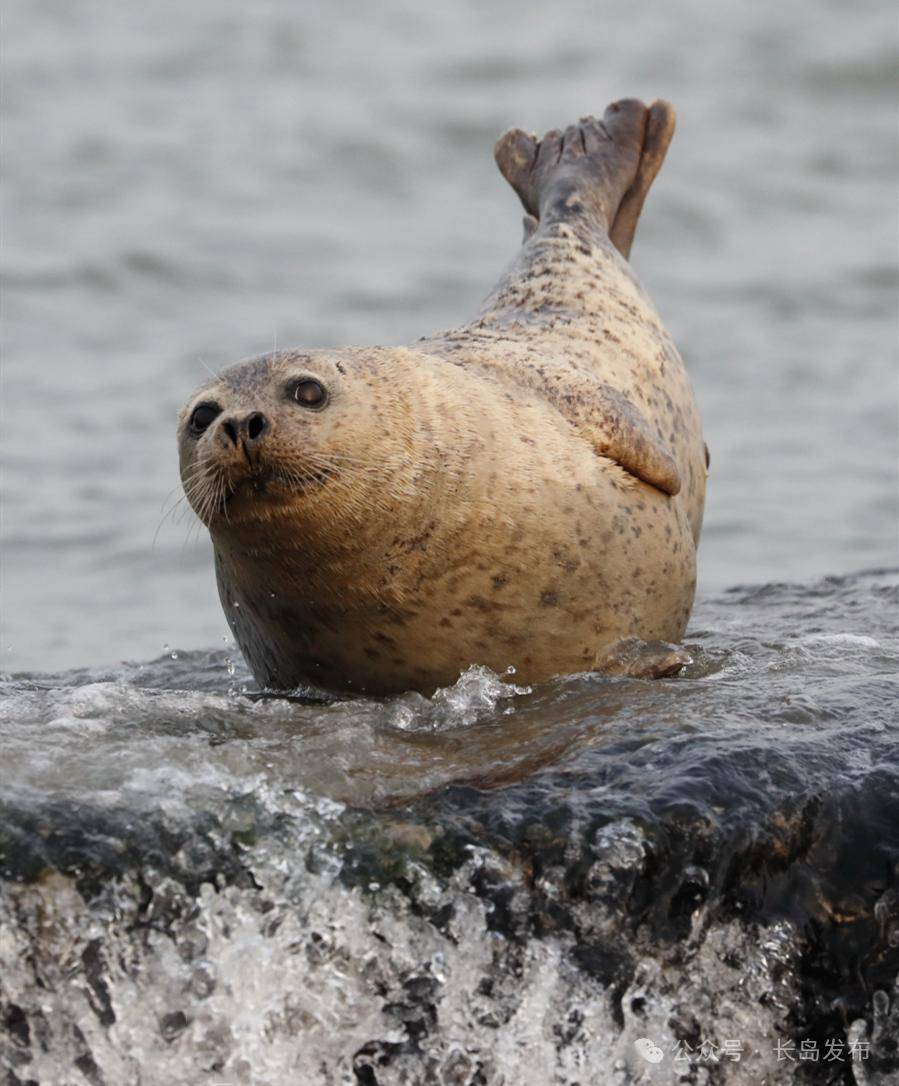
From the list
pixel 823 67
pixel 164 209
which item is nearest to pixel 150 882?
pixel 164 209

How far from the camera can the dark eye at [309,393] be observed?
504 cm

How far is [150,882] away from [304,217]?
12.1 metres

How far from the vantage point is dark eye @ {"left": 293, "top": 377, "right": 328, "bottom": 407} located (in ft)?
16.5

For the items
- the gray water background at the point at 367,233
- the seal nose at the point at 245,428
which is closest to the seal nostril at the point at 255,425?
the seal nose at the point at 245,428

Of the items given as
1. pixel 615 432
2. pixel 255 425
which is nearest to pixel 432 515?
pixel 255 425

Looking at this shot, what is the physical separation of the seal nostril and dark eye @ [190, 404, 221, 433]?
21 cm

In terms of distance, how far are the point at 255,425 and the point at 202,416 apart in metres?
0.28

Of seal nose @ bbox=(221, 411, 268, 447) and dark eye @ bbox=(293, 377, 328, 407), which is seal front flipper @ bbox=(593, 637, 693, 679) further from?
seal nose @ bbox=(221, 411, 268, 447)

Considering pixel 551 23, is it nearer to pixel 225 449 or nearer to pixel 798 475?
pixel 798 475

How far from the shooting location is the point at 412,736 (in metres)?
4.85

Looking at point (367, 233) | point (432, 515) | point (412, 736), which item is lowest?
point (412, 736)

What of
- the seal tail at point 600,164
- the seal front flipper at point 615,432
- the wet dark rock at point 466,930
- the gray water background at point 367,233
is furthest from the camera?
the gray water background at point 367,233

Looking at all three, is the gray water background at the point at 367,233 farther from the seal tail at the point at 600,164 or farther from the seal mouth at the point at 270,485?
the seal mouth at the point at 270,485

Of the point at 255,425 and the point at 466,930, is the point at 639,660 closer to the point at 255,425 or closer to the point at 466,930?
the point at 255,425
